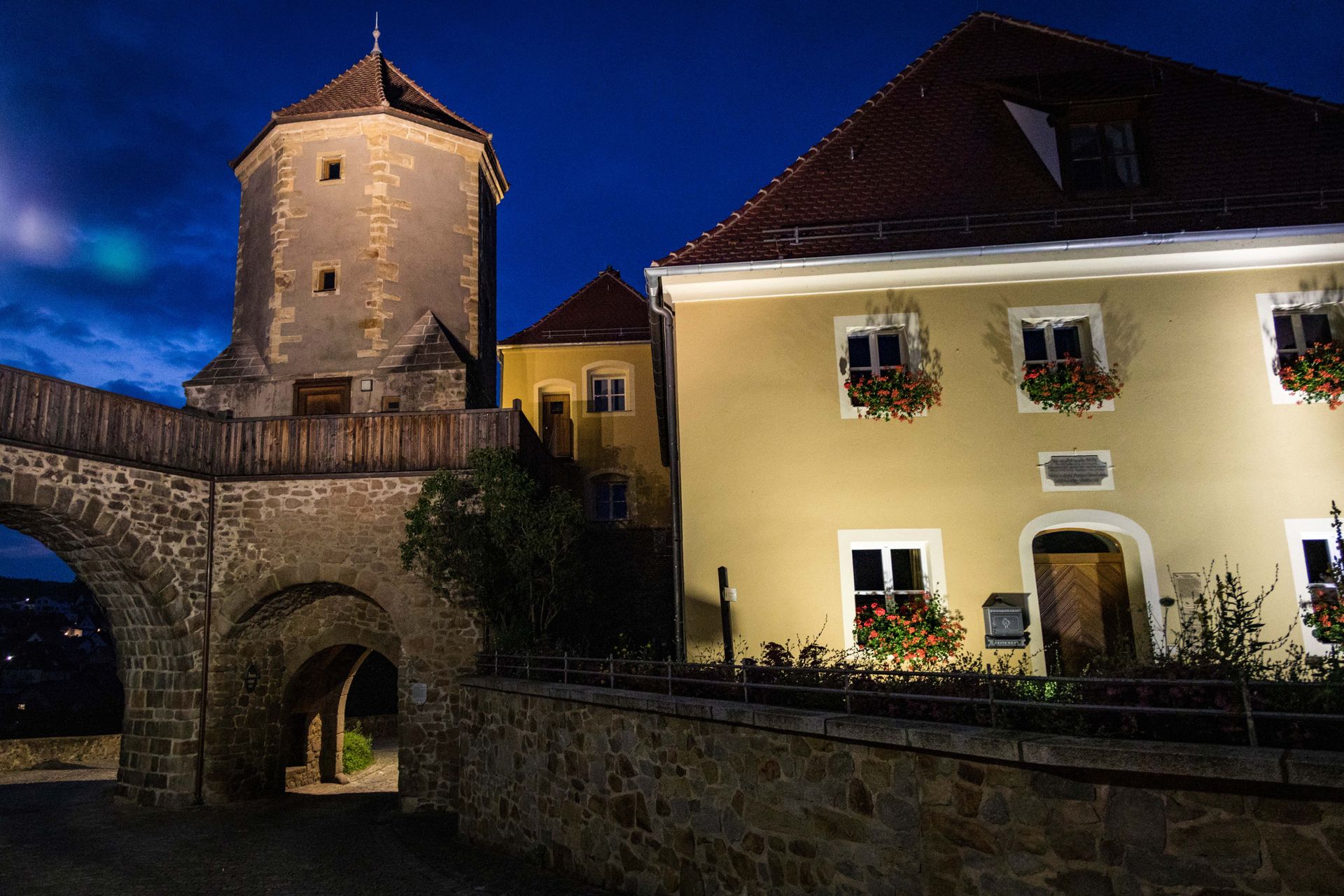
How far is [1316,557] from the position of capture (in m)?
10.1

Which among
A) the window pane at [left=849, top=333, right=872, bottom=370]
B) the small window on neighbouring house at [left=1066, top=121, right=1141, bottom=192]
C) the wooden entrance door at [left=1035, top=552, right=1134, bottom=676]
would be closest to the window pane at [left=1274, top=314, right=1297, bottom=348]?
the small window on neighbouring house at [left=1066, top=121, right=1141, bottom=192]

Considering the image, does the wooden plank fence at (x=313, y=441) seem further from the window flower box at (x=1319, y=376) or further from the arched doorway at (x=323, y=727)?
the window flower box at (x=1319, y=376)

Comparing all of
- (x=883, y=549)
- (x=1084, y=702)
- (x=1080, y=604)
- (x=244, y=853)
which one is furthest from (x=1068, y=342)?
(x=244, y=853)

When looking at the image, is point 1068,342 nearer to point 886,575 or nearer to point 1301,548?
point 1301,548

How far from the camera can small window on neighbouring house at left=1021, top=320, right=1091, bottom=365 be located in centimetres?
1121

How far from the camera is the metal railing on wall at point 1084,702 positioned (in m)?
4.63

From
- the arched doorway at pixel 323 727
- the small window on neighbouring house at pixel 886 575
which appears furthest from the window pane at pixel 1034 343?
the arched doorway at pixel 323 727

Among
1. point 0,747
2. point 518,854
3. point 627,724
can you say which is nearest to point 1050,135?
point 627,724

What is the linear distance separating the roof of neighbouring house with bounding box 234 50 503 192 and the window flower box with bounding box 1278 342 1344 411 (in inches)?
704

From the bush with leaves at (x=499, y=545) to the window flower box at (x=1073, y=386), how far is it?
276 inches

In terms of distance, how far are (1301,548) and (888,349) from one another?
5.26 meters

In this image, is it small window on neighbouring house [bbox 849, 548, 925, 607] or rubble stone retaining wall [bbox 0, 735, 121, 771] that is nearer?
small window on neighbouring house [bbox 849, 548, 925, 607]

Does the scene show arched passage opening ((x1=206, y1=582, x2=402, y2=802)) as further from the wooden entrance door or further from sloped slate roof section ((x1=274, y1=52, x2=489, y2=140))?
sloped slate roof section ((x1=274, y1=52, x2=489, y2=140))

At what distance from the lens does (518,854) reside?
10.5m
